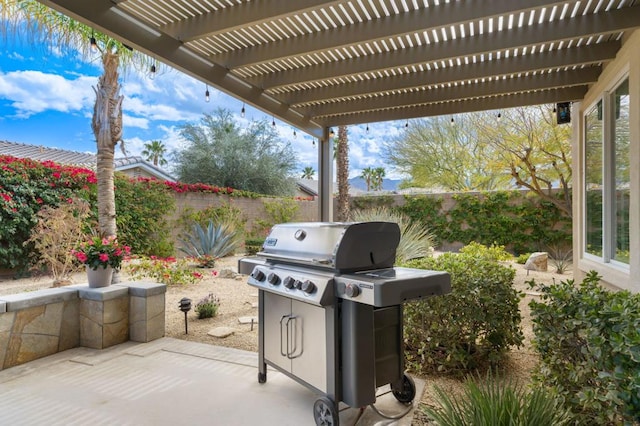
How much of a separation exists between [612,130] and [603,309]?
295 cm

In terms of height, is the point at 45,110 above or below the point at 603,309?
above

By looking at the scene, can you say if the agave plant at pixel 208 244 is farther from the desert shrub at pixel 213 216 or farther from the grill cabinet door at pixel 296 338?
the grill cabinet door at pixel 296 338

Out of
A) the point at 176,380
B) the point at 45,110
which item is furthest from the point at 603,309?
the point at 45,110

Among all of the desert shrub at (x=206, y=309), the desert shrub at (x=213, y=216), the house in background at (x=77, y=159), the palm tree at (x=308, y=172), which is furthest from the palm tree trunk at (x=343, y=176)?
the palm tree at (x=308, y=172)

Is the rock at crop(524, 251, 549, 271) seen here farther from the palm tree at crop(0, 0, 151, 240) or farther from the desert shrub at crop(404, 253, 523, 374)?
the palm tree at crop(0, 0, 151, 240)

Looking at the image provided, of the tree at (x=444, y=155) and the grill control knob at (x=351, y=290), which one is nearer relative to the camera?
the grill control knob at (x=351, y=290)

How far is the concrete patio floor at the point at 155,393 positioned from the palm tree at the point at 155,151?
25070 mm

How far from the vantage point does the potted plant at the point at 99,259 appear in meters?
3.51

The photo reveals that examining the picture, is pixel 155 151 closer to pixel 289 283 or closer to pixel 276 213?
pixel 276 213

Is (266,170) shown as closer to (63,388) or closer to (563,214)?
(563,214)

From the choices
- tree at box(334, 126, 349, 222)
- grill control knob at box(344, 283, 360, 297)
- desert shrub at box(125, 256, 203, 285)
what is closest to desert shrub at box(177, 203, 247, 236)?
desert shrub at box(125, 256, 203, 285)

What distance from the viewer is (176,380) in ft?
9.21

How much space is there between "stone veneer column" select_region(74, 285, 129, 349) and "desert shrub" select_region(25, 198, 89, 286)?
8.78ft

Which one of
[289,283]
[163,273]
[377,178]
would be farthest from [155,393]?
[377,178]
